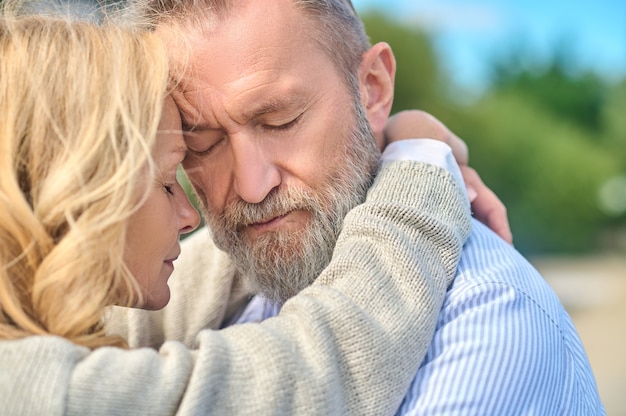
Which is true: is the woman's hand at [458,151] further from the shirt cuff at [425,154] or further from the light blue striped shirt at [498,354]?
the light blue striped shirt at [498,354]

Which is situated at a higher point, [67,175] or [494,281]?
[67,175]

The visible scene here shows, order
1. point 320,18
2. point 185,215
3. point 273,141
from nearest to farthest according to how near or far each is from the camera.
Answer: point 185,215
point 273,141
point 320,18

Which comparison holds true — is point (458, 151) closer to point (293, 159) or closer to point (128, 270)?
point (293, 159)

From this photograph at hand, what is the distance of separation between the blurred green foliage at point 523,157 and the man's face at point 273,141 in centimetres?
1254

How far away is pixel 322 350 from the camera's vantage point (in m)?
1.60

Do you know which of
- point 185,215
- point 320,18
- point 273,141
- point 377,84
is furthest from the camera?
point 377,84

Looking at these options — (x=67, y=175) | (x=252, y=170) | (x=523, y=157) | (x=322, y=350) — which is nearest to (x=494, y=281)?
(x=322, y=350)

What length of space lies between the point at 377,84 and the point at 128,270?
3.58ft

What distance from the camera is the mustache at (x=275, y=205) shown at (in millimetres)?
2158

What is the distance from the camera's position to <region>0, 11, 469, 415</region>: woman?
1.48 meters

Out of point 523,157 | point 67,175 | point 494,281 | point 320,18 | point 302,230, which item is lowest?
point 523,157

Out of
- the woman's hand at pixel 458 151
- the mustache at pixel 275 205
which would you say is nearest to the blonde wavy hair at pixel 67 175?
the mustache at pixel 275 205

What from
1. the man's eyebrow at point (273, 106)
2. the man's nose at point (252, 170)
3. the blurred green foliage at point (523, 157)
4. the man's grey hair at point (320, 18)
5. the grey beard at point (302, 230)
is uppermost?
the man's grey hair at point (320, 18)

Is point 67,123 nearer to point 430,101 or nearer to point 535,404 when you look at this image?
point 535,404
